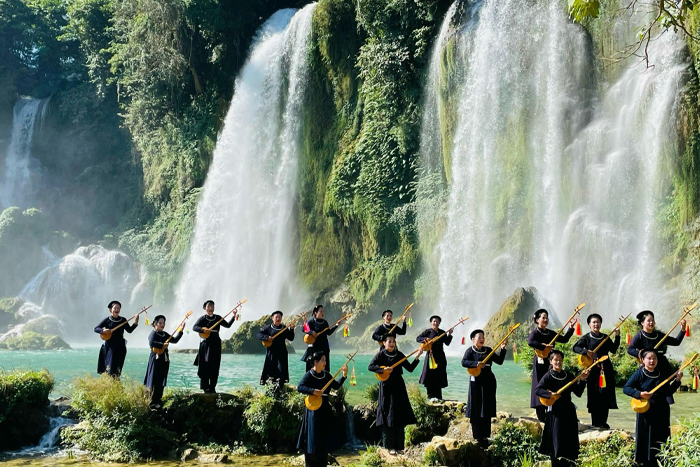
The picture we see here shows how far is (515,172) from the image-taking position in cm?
2641

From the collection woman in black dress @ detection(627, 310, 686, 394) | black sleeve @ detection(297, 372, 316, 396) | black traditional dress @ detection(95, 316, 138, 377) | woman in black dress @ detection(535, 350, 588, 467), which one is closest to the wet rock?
black sleeve @ detection(297, 372, 316, 396)

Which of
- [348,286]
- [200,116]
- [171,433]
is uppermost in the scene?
[200,116]

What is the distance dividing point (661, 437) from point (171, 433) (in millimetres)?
6643

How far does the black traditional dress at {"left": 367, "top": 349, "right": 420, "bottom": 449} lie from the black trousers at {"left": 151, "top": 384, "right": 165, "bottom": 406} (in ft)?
11.7

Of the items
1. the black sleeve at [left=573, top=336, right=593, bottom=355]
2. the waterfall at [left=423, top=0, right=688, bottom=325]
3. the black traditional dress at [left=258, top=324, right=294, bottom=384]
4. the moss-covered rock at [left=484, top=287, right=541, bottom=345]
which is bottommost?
the black traditional dress at [left=258, top=324, right=294, bottom=384]

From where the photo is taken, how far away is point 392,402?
31.4ft

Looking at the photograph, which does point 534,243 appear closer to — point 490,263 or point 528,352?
point 490,263

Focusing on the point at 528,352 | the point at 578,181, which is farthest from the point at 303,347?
the point at 528,352

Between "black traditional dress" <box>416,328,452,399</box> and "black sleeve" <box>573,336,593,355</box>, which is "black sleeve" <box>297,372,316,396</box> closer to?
"black traditional dress" <box>416,328,452,399</box>

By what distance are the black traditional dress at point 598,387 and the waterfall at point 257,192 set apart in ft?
72.7

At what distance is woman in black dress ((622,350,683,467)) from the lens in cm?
780

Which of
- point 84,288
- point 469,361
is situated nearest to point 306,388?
point 469,361

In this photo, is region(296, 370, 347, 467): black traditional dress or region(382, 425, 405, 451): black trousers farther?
region(382, 425, 405, 451): black trousers

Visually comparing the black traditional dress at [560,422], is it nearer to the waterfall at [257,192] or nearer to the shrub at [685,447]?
the shrub at [685,447]
